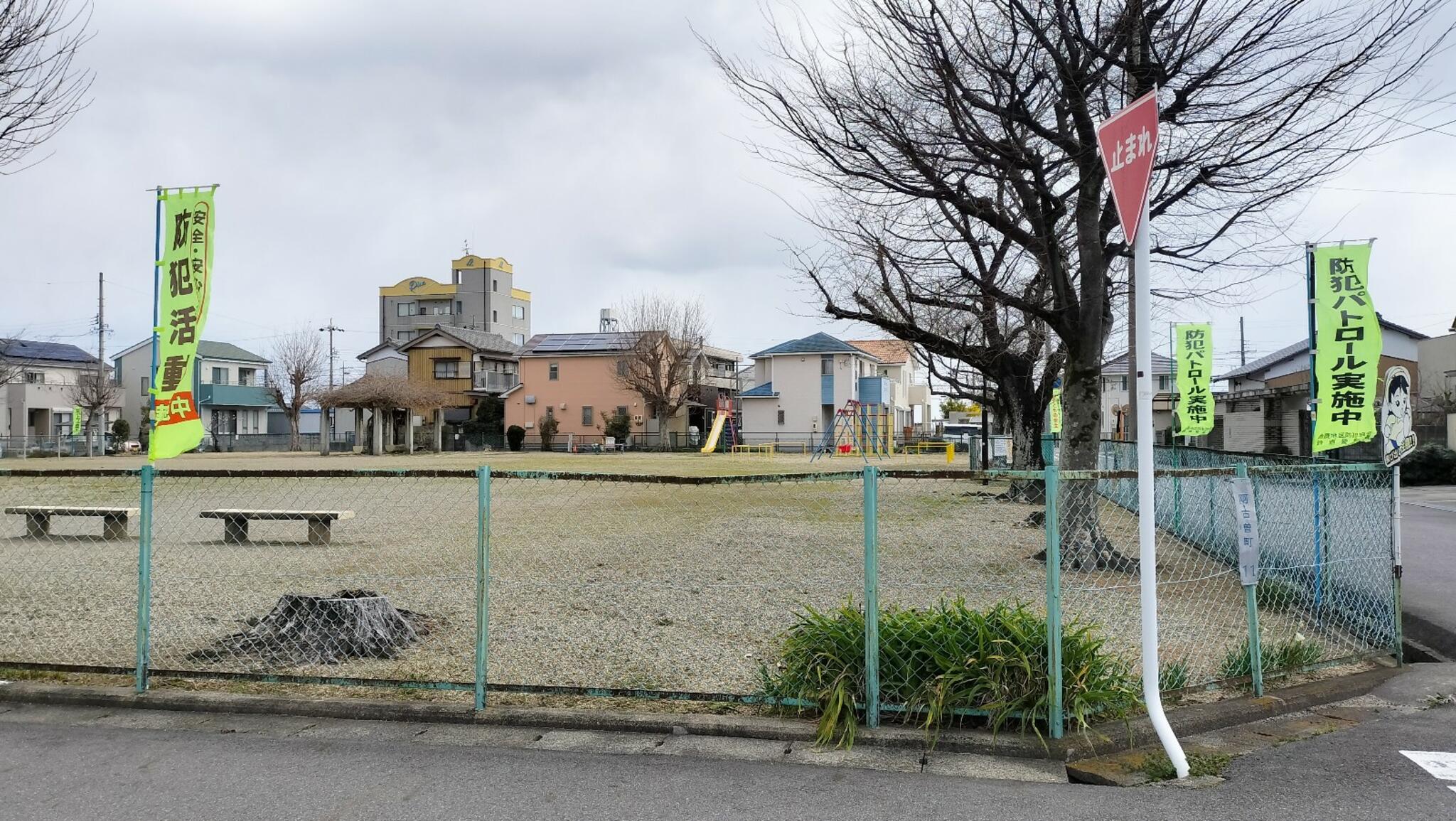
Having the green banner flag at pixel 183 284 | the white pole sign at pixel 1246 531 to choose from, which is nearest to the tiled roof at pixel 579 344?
the green banner flag at pixel 183 284

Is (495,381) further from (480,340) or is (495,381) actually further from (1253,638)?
(1253,638)

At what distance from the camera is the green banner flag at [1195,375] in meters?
19.0

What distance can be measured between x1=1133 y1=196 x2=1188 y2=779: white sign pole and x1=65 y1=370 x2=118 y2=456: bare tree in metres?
51.9

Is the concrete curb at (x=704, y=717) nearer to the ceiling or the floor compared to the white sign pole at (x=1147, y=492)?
nearer to the floor

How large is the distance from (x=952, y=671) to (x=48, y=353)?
64.8 metres

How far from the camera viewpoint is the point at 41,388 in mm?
51000

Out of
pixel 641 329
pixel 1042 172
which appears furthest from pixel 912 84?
pixel 641 329

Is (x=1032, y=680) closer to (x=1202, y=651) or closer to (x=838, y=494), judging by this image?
(x=1202, y=651)

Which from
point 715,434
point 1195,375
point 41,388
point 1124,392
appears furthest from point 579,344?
point 1195,375

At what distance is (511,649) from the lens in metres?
6.36

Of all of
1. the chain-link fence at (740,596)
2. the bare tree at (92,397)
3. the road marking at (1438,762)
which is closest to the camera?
the road marking at (1438,762)

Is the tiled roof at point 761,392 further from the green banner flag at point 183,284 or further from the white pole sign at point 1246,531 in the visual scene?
the white pole sign at point 1246,531

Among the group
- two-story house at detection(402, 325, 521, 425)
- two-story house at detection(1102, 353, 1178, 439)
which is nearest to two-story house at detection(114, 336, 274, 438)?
two-story house at detection(402, 325, 521, 425)

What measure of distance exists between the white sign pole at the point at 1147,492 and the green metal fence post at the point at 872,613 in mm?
1183
